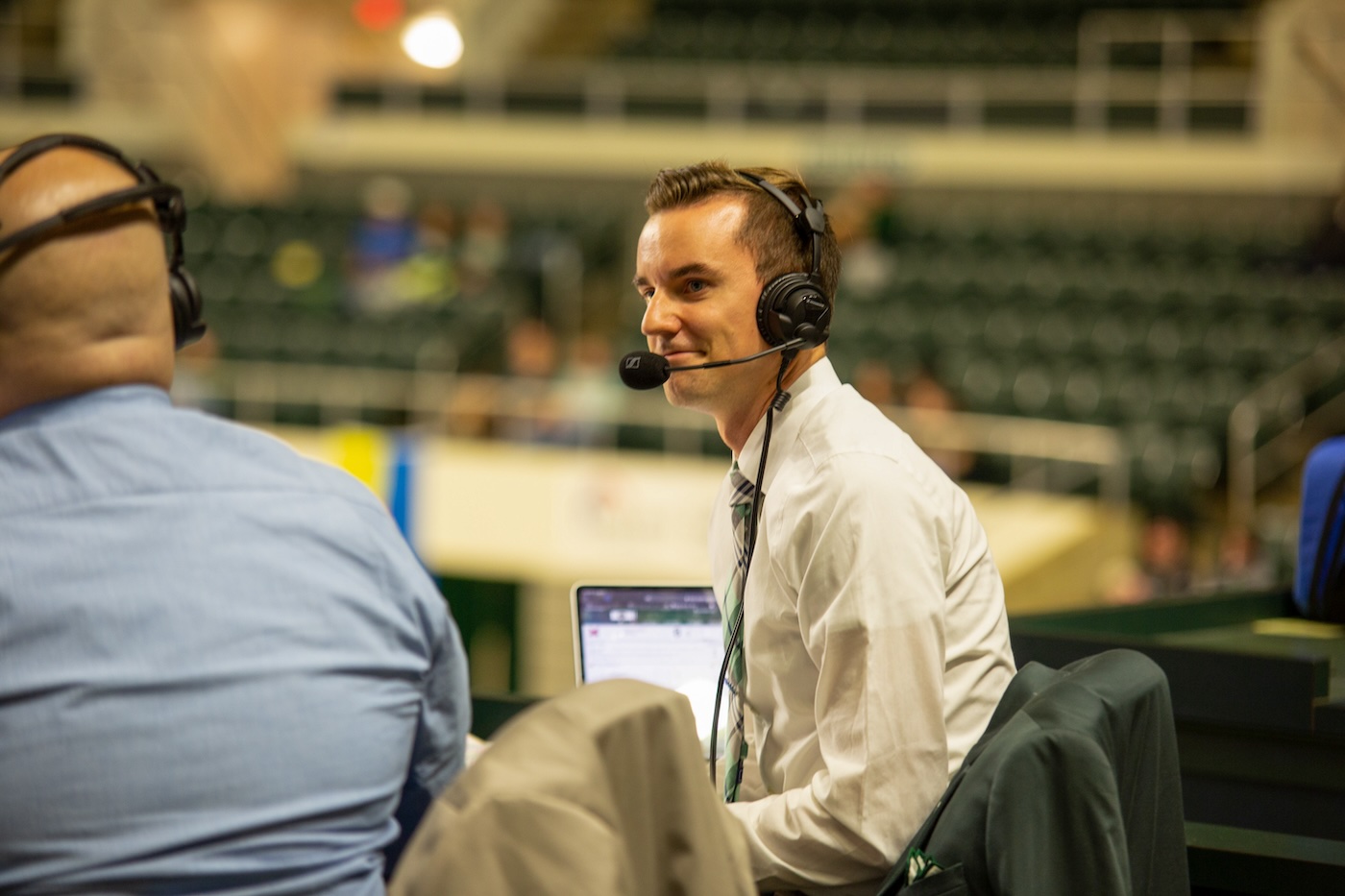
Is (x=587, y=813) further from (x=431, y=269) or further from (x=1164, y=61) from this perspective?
(x=1164, y=61)

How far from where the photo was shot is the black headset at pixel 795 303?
1702 millimetres

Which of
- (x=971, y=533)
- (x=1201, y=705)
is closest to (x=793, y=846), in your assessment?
(x=971, y=533)

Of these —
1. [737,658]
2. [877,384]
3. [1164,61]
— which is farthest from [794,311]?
[1164,61]

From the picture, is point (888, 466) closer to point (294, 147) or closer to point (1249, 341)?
point (1249, 341)

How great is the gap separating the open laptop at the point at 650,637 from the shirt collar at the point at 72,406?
924 millimetres

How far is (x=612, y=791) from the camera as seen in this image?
3.70ft

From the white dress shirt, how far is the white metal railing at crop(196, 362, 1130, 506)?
17.0 ft

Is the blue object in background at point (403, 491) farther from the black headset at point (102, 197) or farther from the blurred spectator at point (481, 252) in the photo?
the blurred spectator at point (481, 252)

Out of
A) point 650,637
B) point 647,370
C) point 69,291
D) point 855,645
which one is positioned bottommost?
point 650,637

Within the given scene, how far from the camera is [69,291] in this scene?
1.15 metres

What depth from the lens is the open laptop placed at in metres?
2.02

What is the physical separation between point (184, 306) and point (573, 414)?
621 cm

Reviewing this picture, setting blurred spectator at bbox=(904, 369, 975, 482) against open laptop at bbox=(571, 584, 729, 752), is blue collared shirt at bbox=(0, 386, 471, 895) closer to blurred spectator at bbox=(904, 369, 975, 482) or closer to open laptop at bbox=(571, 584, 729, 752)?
open laptop at bbox=(571, 584, 729, 752)

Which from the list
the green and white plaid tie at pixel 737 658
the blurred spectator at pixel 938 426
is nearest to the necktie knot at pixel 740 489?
the green and white plaid tie at pixel 737 658
